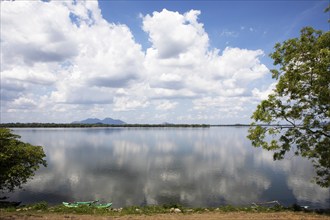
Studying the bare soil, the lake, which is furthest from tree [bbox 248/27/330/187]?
the lake

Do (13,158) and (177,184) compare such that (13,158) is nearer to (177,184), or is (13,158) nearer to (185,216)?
(185,216)

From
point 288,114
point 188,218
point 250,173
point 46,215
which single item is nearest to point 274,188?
point 250,173

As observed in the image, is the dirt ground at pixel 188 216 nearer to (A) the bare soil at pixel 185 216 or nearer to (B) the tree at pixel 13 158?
(A) the bare soil at pixel 185 216

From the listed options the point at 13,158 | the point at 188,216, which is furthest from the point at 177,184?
the point at 13,158

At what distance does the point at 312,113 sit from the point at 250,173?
37365mm

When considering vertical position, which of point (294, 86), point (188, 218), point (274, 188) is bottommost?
point (274, 188)

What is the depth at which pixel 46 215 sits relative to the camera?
896 inches

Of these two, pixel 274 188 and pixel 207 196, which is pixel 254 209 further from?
pixel 274 188

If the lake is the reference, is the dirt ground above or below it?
above

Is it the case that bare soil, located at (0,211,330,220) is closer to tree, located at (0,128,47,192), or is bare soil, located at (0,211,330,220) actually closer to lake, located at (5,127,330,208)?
tree, located at (0,128,47,192)

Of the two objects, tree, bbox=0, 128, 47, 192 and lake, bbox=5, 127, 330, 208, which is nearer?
tree, bbox=0, 128, 47, 192

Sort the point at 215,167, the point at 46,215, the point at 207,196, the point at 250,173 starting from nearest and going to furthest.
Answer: the point at 46,215 < the point at 207,196 < the point at 250,173 < the point at 215,167

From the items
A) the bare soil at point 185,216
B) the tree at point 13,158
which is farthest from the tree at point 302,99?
the tree at point 13,158

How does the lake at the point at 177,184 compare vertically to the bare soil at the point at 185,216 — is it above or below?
below
